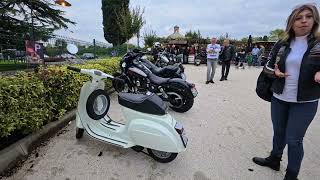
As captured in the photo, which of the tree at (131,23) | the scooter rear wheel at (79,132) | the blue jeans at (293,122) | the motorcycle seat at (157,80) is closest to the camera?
the blue jeans at (293,122)

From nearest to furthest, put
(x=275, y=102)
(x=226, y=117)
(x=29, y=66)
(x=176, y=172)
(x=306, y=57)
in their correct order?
(x=306, y=57), (x=275, y=102), (x=176, y=172), (x=226, y=117), (x=29, y=66)

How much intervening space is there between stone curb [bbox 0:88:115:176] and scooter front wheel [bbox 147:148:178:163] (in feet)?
5.24

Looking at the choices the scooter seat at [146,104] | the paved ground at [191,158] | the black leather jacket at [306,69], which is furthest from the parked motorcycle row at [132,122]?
the black leather jacket at [306,69]

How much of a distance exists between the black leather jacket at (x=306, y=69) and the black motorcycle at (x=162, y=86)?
2805mm

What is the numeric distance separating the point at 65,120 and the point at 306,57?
374 centimetres

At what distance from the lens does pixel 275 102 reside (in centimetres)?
290

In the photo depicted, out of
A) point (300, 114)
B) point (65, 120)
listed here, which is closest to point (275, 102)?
point (300, 114)

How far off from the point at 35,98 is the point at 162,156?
1890 millimetres

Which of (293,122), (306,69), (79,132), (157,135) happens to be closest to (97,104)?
(79,132)

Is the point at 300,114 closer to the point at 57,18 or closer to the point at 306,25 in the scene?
the point at 306,25

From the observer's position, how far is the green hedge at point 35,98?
3.02m

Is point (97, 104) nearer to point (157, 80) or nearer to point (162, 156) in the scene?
point (162, 156)

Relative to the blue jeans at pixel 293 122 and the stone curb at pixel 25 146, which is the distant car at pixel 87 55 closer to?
the stone curb at pixel 25 146

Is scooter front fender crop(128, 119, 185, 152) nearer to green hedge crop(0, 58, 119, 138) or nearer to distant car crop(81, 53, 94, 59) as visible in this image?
green hedge crop(0, 58, 119, 138)
